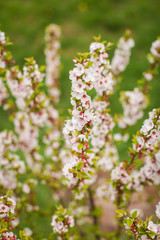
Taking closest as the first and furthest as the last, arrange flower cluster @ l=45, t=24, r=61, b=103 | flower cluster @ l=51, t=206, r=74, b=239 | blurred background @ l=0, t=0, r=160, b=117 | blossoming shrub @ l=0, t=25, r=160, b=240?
1. blossoming shrub @ l=0, t=25, r=160, b=240
2. flower cluster @ l=51, t=206, r=74, b=239
3. flower cluster @ l=45, t=24, r=61, b=103
4. blurred background @ l=0, t=0, r=160, b=117

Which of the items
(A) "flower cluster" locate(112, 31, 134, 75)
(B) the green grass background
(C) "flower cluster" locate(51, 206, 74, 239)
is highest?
(B) the green grass background

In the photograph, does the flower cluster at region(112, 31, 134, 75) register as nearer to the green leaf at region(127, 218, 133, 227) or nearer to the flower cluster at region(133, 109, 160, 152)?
the flower cluster at region(133, 109, 160, 152)

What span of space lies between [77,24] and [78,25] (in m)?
0.07

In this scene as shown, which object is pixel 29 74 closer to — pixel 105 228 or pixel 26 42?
pixel 105 228

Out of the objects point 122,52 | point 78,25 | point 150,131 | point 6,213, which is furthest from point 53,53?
point 78,25

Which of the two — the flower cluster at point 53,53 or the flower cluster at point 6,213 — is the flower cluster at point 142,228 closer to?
the flower cluster at point 6,213

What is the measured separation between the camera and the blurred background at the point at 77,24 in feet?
22.7

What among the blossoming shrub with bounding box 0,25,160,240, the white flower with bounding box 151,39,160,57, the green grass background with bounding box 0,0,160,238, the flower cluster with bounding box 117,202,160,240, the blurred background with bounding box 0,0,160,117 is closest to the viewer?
the flower cluster with bounding box 117,202,160,240

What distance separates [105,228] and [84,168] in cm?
235

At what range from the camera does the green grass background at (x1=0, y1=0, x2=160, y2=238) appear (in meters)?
6.75

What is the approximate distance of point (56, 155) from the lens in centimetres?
324

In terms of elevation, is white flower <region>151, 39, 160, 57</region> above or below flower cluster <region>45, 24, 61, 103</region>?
below

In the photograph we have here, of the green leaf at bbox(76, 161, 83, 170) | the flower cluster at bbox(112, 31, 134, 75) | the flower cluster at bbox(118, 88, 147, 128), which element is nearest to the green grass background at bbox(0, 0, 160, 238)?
the flower cluster at bbox(112, 31, 134, 75)

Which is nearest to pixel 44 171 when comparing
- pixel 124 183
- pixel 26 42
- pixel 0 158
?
pixel 0 158
